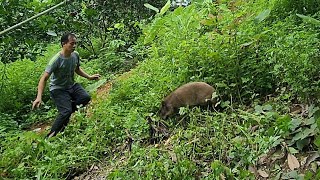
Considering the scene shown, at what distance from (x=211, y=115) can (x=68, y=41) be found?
7.74ft

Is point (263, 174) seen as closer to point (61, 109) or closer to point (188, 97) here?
point (188, 97)

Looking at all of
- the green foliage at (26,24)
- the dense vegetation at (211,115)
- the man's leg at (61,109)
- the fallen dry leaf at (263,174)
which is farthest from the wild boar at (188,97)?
the green foliage at (26,24)

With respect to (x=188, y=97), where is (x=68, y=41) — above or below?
above

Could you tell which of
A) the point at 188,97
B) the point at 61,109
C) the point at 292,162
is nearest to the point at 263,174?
→ the point at 292,162

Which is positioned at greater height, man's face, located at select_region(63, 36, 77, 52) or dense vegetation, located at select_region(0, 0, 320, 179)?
man's face, located at select_region(63, 36, 77, 52)

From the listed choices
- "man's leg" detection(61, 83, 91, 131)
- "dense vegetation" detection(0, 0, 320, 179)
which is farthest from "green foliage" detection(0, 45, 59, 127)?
"man's leg" detection(61, 83, 91, 131)

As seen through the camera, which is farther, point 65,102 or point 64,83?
point 64,83

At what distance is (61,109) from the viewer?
6.59 meters

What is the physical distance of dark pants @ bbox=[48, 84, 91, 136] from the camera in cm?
654

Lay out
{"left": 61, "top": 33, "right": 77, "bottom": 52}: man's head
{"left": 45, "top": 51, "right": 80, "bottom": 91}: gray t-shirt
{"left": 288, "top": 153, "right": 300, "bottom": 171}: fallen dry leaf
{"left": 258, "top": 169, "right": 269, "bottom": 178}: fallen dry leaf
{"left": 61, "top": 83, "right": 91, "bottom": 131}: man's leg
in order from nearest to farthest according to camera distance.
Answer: {"left": 288, "top": 153, "right": 300, "bottom": 171}: fallen dry leaf, {"left": 258, "top": 169, "right": 269, "bottom": 178}: fallen dry leaf, {"left": 61, "top": 33, "right": 77, "bottom": 52}: man's head, {"left": 45, "top": 51, "right": 80, "bottom": 91}: gray t-shirt, {"left": 61, "top": 83, "right": 91, "bottom": 131}: man's leg

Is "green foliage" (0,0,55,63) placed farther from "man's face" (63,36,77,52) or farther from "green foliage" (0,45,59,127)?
"green foliage" (0,45,59,127)

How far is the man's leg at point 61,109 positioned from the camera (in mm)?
6535

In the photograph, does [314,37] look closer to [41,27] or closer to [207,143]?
[207,143]

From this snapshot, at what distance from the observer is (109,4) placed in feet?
35.6
